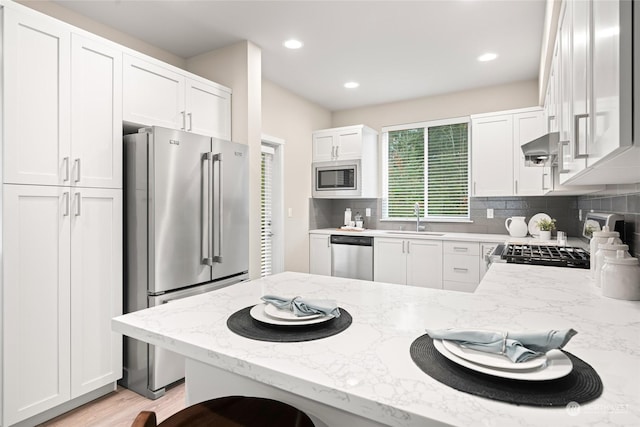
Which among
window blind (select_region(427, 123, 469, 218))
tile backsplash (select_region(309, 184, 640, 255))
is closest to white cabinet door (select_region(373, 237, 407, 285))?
tile backsplash (select_region(309, 184, 640, 255))

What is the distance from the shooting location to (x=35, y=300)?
6.51ft

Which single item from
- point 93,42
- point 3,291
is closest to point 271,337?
point 3,291

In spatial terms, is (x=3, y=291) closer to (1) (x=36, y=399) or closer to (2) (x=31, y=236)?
(2) (x=31, y=236)

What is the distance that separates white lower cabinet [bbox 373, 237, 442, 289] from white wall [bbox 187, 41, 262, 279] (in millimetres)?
1628

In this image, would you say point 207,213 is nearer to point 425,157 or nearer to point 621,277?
point 621,277

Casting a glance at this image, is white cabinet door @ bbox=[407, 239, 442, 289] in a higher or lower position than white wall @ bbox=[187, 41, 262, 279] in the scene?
lower

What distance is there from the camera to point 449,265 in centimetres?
380

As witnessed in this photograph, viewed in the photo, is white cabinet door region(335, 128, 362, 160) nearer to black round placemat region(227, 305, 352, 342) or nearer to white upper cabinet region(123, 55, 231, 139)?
white upper cabinet region(123, 55, 231, 139)

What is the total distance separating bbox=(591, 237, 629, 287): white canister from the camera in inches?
55.9

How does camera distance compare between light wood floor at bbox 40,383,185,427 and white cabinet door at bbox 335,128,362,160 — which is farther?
white cabinet door at bbox 335,128,362,160

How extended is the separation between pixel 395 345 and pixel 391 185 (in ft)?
14.0

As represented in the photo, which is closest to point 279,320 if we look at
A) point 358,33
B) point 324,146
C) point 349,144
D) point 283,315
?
point 283,315

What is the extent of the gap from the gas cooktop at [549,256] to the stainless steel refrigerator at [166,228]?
2.12 metres

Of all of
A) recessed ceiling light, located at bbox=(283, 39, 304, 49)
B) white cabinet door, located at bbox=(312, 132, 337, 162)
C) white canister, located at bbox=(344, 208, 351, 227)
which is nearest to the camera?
recessed ceiling light, located at bbox=(283, 39, 304, 49)
